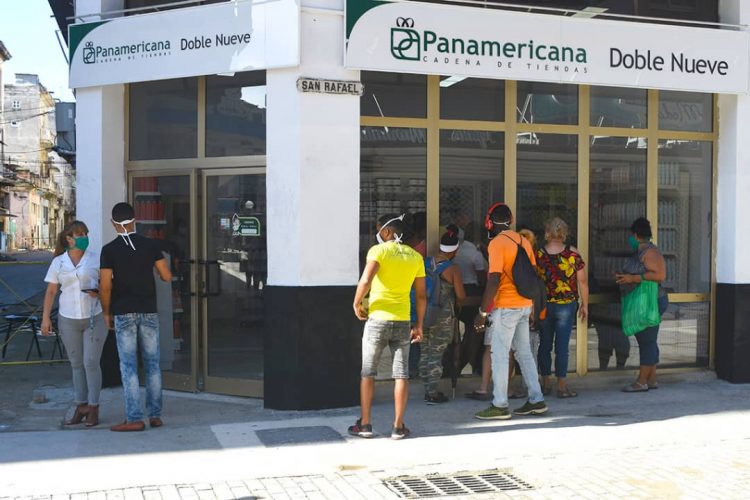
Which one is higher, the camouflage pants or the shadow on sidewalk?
the camouflage pants

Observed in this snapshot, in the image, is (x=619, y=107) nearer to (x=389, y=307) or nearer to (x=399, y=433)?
(x=389, y=307)

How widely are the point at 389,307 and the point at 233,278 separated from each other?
2.46 m

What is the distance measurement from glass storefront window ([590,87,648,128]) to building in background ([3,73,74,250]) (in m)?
72.5

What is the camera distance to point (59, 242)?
285 inches

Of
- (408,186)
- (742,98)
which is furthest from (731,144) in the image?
(408,186)

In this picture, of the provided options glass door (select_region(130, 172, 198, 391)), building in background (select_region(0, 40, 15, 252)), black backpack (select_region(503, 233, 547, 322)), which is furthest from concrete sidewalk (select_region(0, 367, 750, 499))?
building in background (select_region(0, 40, 15, 252))

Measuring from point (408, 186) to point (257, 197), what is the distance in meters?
1.58

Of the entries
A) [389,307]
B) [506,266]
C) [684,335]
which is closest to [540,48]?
[506,266]

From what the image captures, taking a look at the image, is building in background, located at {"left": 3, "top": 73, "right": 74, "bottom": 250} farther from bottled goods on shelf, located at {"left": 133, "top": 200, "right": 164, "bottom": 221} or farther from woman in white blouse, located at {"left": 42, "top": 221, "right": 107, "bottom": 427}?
woman in white blouse, located at {"left": 42, "top": 221, "right": 107, "bottom": 427}

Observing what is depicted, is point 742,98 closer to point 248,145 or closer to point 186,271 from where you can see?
point 248,145

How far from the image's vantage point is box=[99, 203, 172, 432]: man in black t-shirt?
22.6 ft

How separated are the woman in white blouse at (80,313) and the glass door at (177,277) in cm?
146

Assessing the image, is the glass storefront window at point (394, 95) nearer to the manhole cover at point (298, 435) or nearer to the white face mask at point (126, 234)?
the white face mask at point (126, 234)

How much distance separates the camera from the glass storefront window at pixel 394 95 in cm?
812
